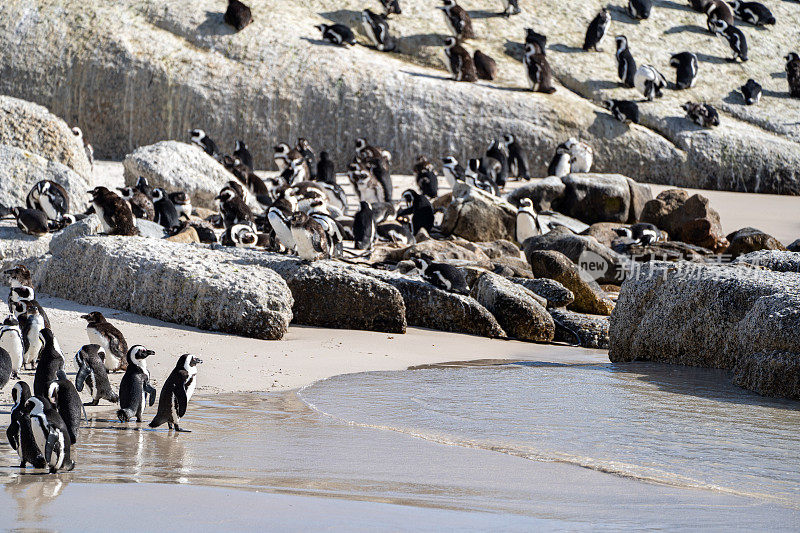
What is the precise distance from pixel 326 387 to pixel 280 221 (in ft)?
11.2

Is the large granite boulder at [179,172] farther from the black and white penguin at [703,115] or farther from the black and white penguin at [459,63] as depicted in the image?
the black and white penguin at [703,115]

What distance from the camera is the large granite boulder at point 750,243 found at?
13.6 metres

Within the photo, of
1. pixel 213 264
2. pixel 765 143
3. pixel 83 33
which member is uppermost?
pixel 83 33

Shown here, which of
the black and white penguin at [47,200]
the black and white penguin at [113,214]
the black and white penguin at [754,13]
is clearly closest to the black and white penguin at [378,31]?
the black and white penguin at [754,13]

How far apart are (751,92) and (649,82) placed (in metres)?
2.54

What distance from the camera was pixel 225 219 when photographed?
12.7 m

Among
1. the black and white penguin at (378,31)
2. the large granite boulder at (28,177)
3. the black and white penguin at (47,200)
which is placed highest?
the black and white penguin at (378,31)

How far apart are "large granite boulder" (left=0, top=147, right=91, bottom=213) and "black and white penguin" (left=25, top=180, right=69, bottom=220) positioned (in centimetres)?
72

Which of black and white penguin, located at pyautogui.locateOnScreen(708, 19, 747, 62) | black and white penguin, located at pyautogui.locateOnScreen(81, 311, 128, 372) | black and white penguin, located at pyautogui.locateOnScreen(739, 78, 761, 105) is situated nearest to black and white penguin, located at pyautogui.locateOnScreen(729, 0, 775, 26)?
black and white penguin, located at pyautogui.locateOnScreen(708, 19, 747, 62)

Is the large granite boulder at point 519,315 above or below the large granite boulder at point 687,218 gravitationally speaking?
below

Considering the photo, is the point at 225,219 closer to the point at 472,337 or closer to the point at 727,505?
the point at 472,337

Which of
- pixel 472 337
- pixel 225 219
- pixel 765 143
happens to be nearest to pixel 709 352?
pixel 472 337

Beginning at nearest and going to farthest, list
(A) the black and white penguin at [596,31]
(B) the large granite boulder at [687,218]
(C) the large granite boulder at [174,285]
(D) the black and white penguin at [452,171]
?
(C) the large granite boulder at [174,285] → (B) the large granite boulder at [687,218] → (D) the black and white penguin at [452,171] → (A) the black and white penguin at [596,31]

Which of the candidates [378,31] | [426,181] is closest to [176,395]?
[426,181]
